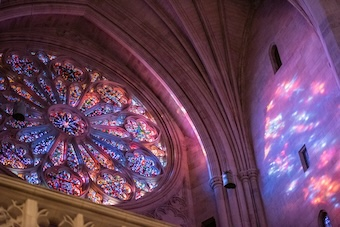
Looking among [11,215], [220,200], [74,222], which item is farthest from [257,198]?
[11,215]

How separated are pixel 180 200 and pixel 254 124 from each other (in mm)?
2363

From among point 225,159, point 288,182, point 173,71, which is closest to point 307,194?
point 288,182

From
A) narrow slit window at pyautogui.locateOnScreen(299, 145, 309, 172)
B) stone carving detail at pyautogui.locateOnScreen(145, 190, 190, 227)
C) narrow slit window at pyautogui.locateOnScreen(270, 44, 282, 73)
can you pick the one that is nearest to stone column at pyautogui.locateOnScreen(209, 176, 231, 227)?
stone carving detail at pyautogui.locateOnScreen(145, 190, 190, 227)

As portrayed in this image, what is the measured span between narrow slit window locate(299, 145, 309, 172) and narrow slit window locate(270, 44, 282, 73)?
2.51 meters

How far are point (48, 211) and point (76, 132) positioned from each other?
26.5 ft

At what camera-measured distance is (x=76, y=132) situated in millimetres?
15562

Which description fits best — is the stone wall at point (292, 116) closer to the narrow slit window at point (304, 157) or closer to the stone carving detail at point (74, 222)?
the narrow slit window at point (304, 157)

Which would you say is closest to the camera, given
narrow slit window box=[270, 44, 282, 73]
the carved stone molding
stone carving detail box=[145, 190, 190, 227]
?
stone carving detail box=[145, 190, 190, 227]

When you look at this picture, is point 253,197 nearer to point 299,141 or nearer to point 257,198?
point 257,198

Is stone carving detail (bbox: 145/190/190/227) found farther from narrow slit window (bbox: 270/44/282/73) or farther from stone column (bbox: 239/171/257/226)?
narrow slit window (bbox: 270/44/282/73)

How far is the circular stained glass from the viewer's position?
47.4 feet

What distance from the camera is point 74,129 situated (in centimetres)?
1562

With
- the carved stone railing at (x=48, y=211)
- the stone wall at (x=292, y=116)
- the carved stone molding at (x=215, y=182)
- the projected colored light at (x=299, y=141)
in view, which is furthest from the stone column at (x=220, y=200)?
the carved stone railing at (x=48, y=211)

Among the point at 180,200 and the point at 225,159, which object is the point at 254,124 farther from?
the point at 180,200
